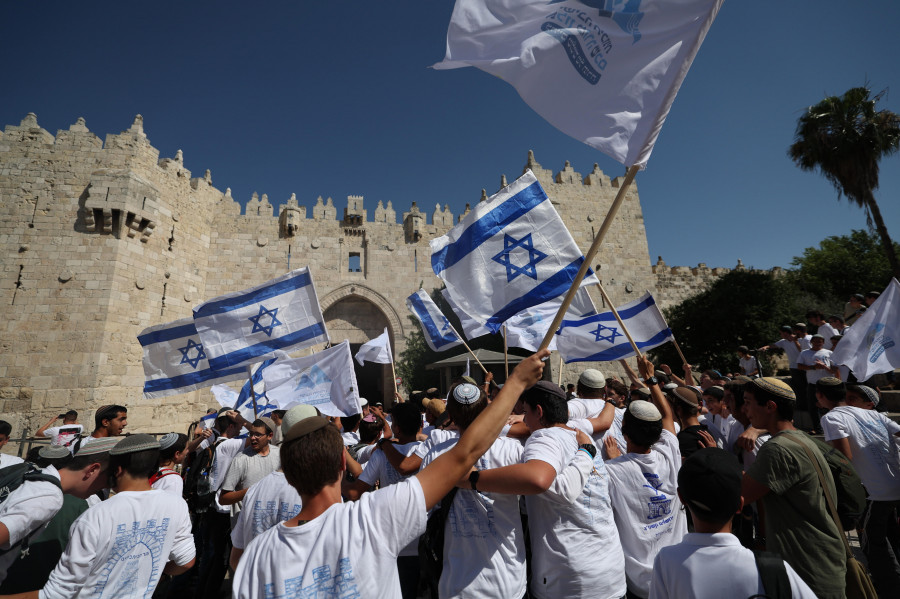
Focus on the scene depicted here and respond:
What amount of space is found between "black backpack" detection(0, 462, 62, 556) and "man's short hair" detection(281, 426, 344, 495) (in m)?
1.54

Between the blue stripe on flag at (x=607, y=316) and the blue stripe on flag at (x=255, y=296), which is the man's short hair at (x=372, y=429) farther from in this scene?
the blue stripe on flag at (x=607, y=316)

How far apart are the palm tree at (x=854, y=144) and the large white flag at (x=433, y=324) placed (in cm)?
1533

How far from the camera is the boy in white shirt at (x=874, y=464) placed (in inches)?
130

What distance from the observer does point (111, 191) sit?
41.8ft

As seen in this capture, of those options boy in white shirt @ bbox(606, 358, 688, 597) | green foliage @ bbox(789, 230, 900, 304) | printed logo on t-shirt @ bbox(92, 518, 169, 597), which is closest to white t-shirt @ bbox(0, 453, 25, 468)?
printed logo on t-shirt @ bbox(92, 518, 169, 597)

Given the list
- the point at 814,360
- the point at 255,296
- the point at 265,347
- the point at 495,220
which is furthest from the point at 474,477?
the point at 814,360

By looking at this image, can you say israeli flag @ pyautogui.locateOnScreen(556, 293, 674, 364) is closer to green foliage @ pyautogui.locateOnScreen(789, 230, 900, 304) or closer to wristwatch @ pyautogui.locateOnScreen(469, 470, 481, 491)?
wristwatch @ pyautogui.locateOnScreen(469, 470, 481, 491)

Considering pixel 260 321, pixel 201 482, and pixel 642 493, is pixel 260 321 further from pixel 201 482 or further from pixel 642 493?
pixel 642 493

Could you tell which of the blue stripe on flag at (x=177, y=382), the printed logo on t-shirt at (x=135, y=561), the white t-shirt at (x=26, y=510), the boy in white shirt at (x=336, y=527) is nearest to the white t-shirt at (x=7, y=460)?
the white t-shirt at (x=26, y=510)

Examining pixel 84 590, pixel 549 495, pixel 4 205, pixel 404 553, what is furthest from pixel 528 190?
pixel 4 205

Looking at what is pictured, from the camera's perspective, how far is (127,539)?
197 centimetres

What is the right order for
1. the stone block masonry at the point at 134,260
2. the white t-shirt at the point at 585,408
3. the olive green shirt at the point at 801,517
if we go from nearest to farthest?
the olive green shirt at the point at 801,517
the white t-shirt at the point at 585,408
the stone block masonry at the point at 134,260

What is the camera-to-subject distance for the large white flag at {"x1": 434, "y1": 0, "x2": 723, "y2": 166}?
7.32ft

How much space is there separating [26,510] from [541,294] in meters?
3.55
